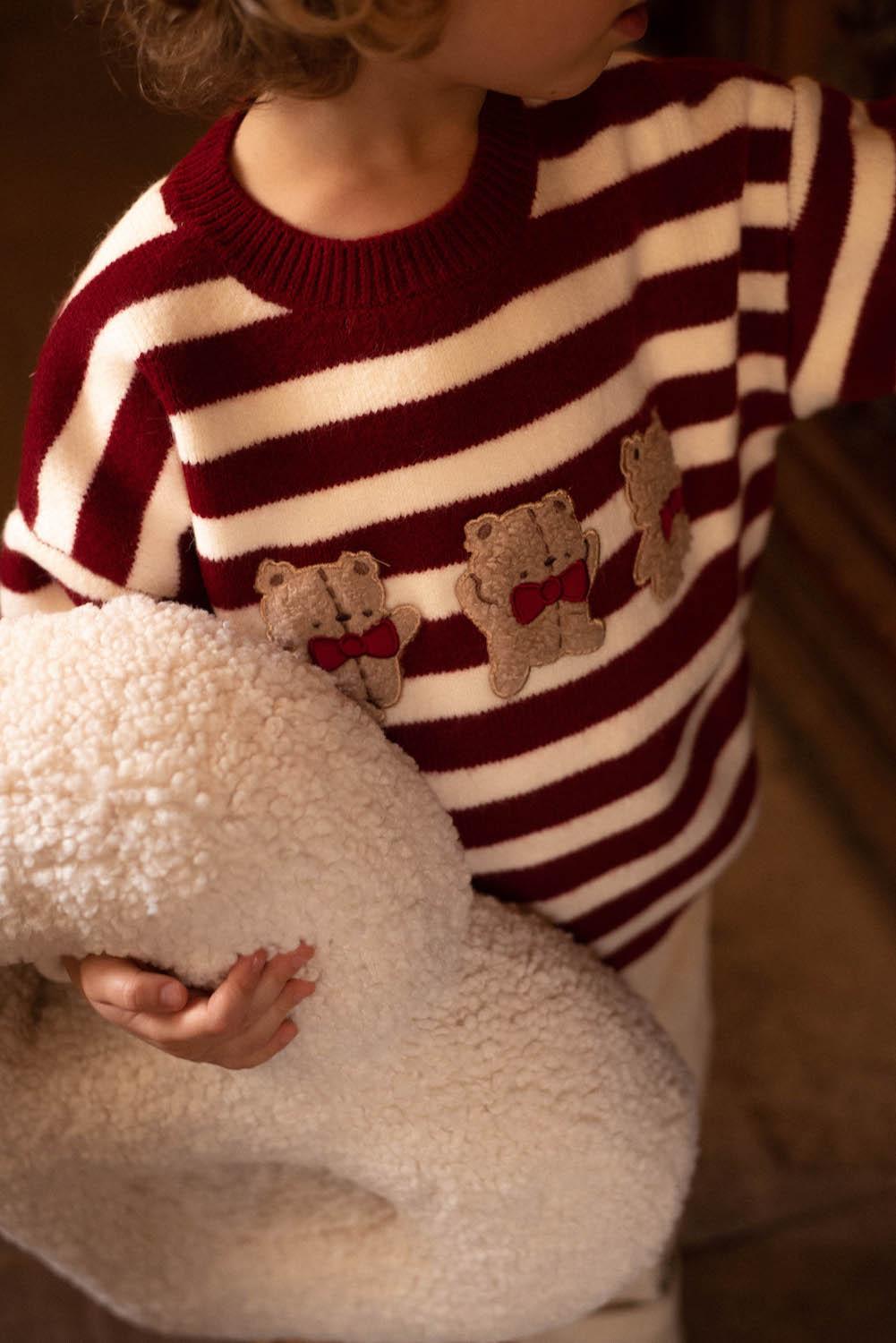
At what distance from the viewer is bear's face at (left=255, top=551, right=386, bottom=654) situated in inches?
22.2

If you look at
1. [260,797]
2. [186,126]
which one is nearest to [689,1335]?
[260,797]

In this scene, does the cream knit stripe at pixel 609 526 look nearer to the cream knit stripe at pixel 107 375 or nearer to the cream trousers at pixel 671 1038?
the cream knit stripe at pixel 107 375

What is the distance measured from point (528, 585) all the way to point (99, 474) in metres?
0.19

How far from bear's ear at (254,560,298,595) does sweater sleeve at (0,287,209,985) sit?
0.04 metres

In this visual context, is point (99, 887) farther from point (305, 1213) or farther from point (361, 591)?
point (305, 1213)

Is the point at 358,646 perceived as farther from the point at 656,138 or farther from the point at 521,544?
the point at 656,138

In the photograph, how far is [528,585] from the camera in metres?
0.58

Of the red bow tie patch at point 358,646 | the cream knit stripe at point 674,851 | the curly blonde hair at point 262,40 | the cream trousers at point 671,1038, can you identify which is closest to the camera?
the curly blonde hair at point 262,40

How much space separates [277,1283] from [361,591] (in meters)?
0.40

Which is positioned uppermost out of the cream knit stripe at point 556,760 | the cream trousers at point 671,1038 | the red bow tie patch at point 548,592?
the red bow tie patch at point 548,592

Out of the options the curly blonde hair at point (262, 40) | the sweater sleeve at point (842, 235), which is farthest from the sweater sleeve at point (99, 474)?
the sweater sleeve at point (842, 235)

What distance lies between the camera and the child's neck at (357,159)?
0.54m

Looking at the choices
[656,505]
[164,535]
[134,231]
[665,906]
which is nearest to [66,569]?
[164,535]

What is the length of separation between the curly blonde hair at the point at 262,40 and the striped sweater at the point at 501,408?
32mm
